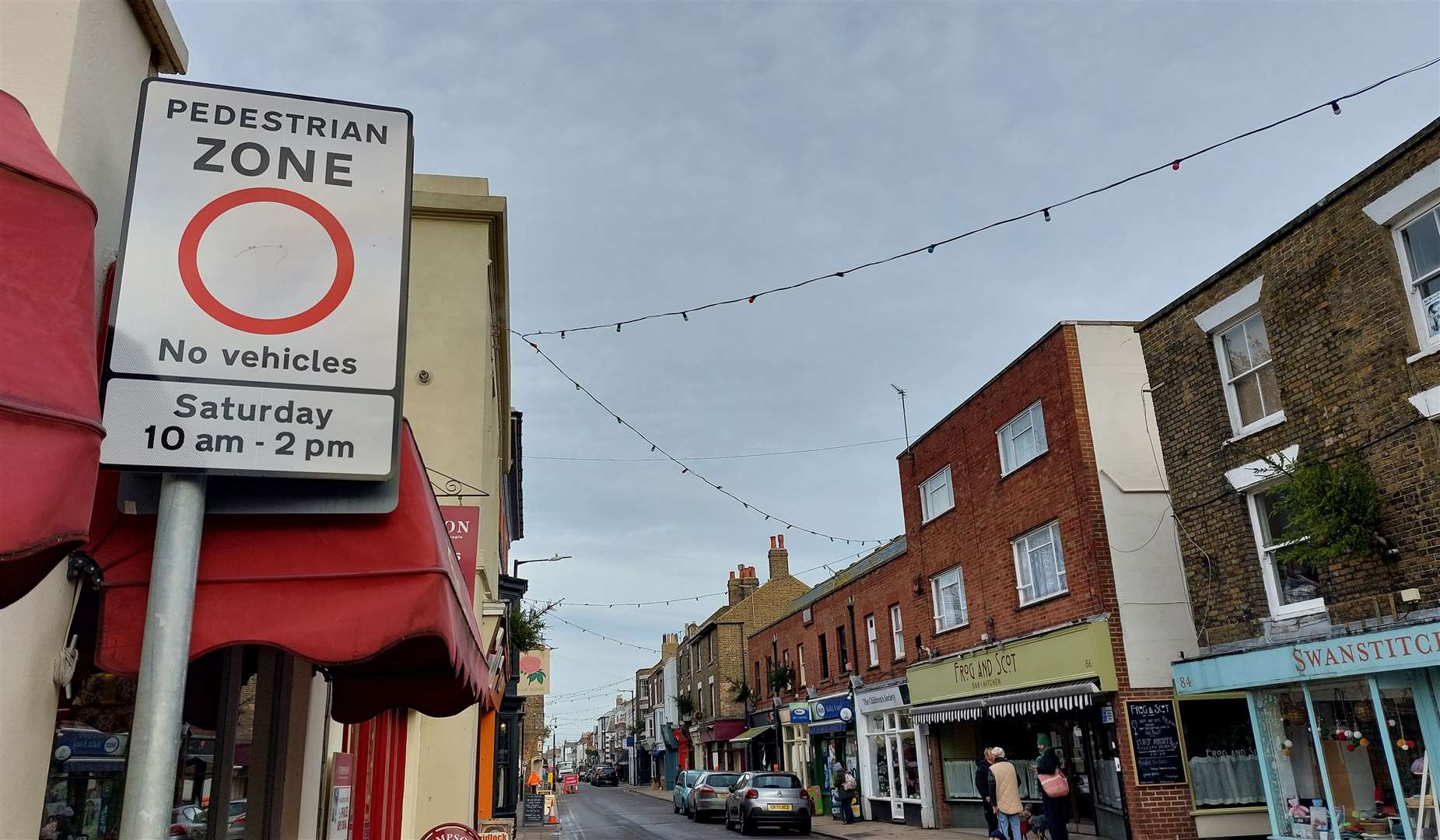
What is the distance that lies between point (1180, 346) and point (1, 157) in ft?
51.1

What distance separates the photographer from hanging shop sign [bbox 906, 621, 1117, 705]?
15.5 metres

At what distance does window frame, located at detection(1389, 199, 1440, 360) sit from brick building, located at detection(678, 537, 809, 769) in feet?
120

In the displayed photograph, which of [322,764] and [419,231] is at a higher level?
[419,231]

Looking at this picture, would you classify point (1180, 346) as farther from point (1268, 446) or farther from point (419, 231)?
point (419, 231)

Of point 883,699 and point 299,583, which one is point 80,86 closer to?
point 299,583

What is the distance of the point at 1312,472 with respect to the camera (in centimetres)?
1152

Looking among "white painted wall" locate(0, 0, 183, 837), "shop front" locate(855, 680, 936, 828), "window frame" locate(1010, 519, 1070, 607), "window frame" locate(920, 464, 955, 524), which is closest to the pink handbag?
"window frame" locate(1010, 519, 1070, 607)

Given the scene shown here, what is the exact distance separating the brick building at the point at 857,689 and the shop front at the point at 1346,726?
33.1 ft

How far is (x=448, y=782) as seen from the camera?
1277cm

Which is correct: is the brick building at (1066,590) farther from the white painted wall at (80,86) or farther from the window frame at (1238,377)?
the white painted wall at (80,86)

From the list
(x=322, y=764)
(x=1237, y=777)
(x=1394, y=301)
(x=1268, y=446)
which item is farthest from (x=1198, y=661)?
(x=322, y=764)

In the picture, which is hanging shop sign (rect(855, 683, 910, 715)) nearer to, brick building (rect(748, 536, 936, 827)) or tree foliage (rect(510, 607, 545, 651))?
brick building (rect(748, 536, 936, 827))

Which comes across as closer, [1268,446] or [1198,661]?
[1268,446]

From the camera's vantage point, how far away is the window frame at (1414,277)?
1068cm
